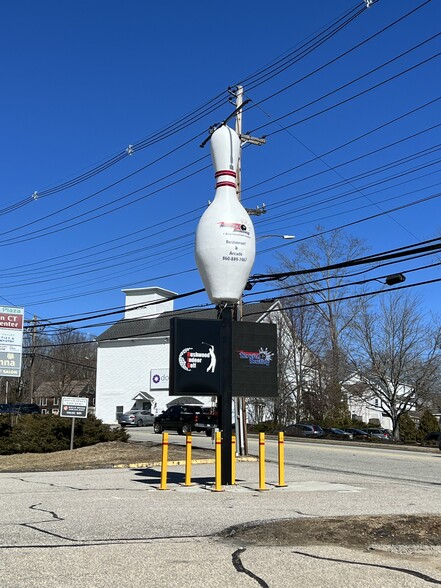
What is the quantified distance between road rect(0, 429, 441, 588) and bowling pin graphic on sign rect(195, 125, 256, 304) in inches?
160

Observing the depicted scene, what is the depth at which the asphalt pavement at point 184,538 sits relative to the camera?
18.6ft

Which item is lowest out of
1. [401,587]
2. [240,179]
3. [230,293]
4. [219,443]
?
[401,587]

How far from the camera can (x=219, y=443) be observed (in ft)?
41.5

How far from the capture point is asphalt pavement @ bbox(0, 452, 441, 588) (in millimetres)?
5668

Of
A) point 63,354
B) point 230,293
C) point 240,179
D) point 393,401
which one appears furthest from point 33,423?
point 63,354

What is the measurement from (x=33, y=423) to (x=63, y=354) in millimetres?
72361

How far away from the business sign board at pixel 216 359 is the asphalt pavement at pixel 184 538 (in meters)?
1.94

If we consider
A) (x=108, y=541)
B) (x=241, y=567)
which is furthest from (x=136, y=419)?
(x=241, y=567)

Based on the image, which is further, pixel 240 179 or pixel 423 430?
pixel 423 430

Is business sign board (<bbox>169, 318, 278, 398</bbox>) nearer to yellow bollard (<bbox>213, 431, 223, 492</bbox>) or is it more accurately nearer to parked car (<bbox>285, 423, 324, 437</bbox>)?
yellow bollard (<bbox>213, 431, 223, 492</bbox>)

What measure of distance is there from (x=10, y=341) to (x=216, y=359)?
18.8m

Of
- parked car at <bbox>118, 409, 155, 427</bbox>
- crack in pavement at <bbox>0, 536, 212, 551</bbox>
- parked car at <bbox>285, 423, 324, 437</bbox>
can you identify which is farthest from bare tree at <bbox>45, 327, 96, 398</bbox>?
crack in pavement at <bbox>0, 536, 212, 551</bbox>

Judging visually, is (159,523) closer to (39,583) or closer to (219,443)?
(39,583)

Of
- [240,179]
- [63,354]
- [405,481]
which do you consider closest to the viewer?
[405,481]
